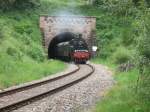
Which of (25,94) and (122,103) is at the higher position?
(122,103)

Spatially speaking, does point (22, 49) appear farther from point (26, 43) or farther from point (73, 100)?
point (73, 100)

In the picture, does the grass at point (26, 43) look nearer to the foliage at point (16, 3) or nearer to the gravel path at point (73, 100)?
the foliage at point (16, 3)

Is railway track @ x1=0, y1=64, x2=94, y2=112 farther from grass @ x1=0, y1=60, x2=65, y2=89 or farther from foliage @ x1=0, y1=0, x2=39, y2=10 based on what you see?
foliage @ x1=0, y1=0, x2=39, y2=10

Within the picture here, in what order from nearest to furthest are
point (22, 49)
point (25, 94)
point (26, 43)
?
point (25, 94), point (22, 49), point (26, 43)

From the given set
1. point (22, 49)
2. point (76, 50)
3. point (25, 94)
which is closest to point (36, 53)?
point (22, 49)

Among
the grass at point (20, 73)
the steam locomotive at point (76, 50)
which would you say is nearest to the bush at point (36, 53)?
the steam locomotive at point (76, 50)

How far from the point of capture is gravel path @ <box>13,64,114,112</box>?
15459 millimetres

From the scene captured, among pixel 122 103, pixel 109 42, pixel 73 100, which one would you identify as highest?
pixel 122 103

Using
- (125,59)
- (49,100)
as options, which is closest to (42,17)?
(125,59)

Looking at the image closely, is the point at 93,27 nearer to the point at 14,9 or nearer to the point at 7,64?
the point at 14,9

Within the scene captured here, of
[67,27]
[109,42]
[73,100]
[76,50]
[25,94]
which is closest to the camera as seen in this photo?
[73,100]

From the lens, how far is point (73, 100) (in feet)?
57.8

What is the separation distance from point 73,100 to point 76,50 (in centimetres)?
3015

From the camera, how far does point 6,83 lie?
23.1m
